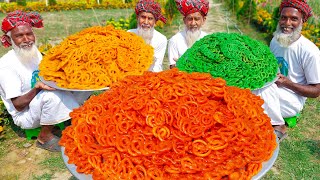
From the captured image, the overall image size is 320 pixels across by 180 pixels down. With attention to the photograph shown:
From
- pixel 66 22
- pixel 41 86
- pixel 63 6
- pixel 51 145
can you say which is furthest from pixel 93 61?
pixel 63 6

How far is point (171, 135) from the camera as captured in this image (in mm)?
2057

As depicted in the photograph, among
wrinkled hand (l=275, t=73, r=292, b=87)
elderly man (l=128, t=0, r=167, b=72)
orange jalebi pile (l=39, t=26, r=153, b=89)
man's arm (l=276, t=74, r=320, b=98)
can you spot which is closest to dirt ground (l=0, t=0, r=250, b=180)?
orange jalebi pile (l=39, t=26, r=153, b=89)

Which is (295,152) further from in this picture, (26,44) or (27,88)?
(26,44)

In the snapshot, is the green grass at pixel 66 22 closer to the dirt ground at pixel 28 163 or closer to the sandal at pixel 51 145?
the dirt ground at pixel 28 163

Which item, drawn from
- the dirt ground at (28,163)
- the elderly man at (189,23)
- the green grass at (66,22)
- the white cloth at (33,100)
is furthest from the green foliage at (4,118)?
the green grass at (66,22)

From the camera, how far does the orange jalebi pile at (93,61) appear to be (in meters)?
3.62

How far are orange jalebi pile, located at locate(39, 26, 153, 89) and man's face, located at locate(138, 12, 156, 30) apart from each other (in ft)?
3.34

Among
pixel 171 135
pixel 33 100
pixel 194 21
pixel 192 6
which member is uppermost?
pixel 192 6

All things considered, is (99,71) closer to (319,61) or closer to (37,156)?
(37,156)

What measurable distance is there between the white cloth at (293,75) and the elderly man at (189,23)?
1.29m

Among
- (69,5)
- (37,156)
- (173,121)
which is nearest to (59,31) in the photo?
(69,5)

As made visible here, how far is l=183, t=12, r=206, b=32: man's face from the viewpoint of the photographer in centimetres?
477

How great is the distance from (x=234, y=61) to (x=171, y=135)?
1690mm

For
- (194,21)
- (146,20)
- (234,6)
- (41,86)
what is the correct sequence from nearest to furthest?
(41,86), (194,21), (146,20), (234,6)
